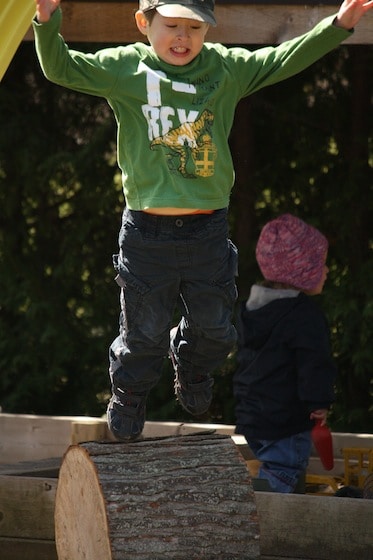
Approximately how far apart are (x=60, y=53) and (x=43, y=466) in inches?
109

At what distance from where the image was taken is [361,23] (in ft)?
19.1

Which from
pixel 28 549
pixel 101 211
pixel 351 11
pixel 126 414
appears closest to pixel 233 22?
pixel 351 11

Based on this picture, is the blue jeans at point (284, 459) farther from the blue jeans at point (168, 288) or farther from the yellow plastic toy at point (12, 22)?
the yellow plastic toy at point (12, 22)

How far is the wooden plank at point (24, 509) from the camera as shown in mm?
5773

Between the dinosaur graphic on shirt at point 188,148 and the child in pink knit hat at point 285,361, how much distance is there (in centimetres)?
178

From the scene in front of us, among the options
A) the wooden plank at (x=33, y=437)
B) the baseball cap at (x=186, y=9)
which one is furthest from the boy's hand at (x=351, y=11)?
the wooden plank at (x=33, y=437)

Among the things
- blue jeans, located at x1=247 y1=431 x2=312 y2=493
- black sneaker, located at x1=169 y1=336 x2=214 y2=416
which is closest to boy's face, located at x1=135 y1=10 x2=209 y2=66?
black sneaker, located at x1=169 y1=336 x2=214 y2=416

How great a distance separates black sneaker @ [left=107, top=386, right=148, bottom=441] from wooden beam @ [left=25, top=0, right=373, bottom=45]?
1.82 metres

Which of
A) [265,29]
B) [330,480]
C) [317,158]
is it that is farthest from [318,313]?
[317,158]

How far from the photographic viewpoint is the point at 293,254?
6352 mm

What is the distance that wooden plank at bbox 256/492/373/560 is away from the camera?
17.7ft

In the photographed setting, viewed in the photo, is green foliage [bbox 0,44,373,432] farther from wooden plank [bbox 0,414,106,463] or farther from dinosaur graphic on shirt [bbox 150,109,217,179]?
dinosaur graphic on shirt [bbox 150,109,217,179]

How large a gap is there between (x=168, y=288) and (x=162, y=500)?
2.55ft

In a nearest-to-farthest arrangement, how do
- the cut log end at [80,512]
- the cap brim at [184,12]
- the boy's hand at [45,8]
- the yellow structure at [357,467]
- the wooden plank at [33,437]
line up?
1. the boy's hand at [45,8]
2. the cap brim at [184,12]
3. the cut log end at [80,512]
4. the yellow structure at [357,467]
5. the wooden plank at [33,437]
